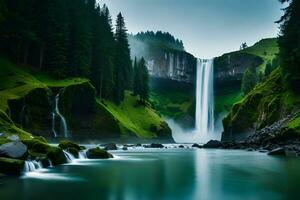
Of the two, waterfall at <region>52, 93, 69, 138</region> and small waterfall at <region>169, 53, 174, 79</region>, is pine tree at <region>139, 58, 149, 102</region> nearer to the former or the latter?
waterfall at <region>52, 93, 69, 138</region>

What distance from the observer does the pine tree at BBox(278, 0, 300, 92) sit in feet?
199

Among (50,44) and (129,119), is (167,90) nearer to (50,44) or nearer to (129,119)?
(129,119)

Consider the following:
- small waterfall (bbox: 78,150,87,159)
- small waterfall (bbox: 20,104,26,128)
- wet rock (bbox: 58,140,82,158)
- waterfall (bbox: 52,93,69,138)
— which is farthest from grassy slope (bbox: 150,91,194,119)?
wet rock (bbox: 58,140,82,158)

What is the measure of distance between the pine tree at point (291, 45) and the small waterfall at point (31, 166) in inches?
1686

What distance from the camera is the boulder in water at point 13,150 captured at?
23.8 m

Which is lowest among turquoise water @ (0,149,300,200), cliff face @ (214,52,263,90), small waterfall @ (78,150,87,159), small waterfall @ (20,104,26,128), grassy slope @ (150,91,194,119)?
turquoise water @ (0,149,300,200)

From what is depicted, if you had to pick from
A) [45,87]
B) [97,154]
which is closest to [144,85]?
[45,87]

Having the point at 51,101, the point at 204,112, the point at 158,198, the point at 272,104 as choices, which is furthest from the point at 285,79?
the point at 204,112

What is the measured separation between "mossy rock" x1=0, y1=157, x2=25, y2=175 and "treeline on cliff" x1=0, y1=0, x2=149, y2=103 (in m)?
45.2

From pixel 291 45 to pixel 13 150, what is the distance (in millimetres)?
52155

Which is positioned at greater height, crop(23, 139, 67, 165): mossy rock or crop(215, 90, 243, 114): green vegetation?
crop(215, 90, 243, 114): green vegetation

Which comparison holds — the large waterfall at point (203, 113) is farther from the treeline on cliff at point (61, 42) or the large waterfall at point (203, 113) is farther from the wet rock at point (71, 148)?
the wet rock at point (71, 148)

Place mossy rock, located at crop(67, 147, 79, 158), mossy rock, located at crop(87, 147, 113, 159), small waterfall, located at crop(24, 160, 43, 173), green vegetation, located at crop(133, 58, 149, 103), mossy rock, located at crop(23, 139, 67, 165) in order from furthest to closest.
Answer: green vegetation, located at crop(133, 58, 149, 103), mossy rock, located at crop(87, 147, 113, 159), mossy rock, located at crop(67, 147, 79, 158), mossy rock, located at crop(23, 139, 67, 165), small waterfall, located at crop(24, 160, 43, 173)

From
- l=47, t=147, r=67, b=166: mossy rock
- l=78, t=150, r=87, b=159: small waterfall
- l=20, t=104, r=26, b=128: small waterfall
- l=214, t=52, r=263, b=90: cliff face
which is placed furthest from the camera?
l=214, t=52, r=263, b=90: cliff face
